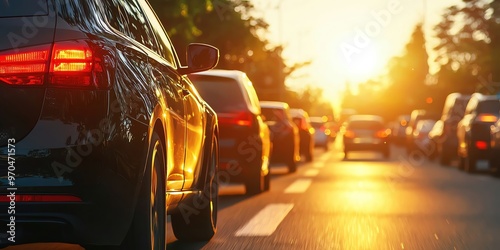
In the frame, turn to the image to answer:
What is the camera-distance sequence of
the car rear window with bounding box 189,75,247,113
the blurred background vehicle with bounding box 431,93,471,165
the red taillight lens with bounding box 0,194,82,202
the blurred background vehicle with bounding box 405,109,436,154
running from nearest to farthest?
the red taillight lens with bounding box 0,194,82,202, the car rear window with bounding box 189,75,247,113, the blurred background vehicle with bounding box 431,93,471,165, the blurred background vehicle with bounding box 405,109,436,154

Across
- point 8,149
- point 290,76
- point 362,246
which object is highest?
point 290,76

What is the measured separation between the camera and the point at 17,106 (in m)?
5.07

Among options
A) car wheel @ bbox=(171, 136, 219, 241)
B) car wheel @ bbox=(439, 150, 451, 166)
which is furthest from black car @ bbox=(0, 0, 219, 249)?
car wheel @ bbox=(439, 150, 451, 166)

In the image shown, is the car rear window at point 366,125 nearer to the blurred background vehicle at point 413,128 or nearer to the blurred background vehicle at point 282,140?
the blurred background vehicle at point 413,128

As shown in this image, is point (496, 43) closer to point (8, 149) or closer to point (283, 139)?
point (283, 139)

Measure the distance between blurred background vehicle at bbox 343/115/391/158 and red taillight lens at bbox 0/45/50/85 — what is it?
3566 centimetres

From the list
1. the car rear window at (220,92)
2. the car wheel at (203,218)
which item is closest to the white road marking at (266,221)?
the car wheel at (203,218)

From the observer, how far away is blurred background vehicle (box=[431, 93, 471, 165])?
95.6ft

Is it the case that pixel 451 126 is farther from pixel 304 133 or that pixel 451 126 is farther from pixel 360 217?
pixel 360 217

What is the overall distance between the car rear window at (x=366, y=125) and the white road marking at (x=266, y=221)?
92.9 ft

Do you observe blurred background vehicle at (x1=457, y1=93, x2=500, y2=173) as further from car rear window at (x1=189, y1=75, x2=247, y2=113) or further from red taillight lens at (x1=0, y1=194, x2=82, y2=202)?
red taillight lens at (x1=0, y1=194, x2=82, y2=202)

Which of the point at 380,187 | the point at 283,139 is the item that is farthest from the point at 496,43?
the point at 380,187

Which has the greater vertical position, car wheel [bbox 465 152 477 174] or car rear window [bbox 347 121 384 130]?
car rear window [bbox 347 121 384 130]

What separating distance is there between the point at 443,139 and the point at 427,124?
9.05 metres
